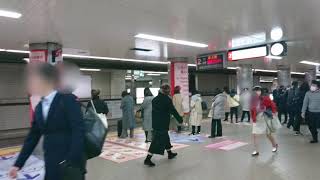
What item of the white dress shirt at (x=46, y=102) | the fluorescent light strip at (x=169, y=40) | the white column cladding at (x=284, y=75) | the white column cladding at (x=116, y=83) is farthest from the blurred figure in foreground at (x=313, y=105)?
the white column cladding at (x=116, y=83)

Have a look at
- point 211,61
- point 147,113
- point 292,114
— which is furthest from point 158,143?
point 292,114

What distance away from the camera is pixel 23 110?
14891 millimetres

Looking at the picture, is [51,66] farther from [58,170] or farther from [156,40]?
[156,40]

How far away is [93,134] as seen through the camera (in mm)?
2557

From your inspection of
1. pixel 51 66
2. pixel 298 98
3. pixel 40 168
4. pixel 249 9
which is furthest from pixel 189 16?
pixel 298 98

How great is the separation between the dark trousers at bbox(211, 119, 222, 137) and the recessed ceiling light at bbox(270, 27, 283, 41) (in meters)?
3.14

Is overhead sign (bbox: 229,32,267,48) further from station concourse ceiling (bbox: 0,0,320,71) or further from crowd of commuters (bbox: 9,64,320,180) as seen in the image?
crowd of commuters (bbox: 9,64,320,180)

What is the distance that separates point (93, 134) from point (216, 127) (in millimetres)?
8682

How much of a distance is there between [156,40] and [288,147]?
4.75 m

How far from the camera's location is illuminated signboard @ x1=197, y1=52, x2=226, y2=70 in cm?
1241

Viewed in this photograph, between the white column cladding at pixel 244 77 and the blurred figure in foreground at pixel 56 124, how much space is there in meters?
15.8

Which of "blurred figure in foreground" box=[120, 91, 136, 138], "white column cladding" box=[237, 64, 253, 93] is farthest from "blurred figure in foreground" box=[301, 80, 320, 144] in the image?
"white column cladding" box=[237, 64, 253, 93]

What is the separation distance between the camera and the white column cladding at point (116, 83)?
23.3 m

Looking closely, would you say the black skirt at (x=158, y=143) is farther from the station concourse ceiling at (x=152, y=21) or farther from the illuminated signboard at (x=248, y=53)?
the illuminated signboard at (x=248, y=53)
